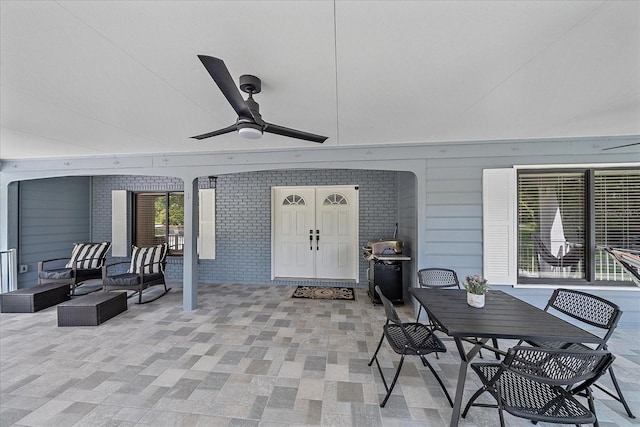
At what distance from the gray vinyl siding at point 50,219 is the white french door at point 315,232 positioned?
4.48 m

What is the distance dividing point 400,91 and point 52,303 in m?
5.95

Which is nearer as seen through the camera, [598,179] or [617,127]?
[617,127]

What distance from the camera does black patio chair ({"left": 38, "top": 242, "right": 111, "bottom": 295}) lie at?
4.30m

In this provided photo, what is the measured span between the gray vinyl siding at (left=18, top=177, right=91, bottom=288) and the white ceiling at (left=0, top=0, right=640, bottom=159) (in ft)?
9.43

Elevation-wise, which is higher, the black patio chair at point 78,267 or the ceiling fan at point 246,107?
the ceiling fan at point 246,107

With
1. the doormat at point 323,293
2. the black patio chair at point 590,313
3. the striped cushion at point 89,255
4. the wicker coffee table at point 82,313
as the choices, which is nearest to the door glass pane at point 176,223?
the striped cushion at point 89,255

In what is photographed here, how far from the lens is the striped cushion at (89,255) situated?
4.79 meters

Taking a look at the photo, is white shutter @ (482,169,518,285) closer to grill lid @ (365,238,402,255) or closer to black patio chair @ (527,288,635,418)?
black patio chair @ (527,288,635,418)

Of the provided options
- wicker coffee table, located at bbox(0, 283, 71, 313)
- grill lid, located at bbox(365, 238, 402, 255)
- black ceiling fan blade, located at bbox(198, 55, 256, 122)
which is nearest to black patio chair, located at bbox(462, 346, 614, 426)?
black ceiling fan blade, located at bbox(198, 55, 256, 122)

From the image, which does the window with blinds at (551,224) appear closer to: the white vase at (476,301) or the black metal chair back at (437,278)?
the black metal chair back at (437,278)

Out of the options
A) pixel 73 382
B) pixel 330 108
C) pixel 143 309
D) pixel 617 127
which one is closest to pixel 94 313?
pixel 143 309

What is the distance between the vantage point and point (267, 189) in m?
5.34

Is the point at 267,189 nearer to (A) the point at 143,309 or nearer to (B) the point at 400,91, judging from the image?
(A) the point at 143,309

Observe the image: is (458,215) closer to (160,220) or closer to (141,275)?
(141,275)
